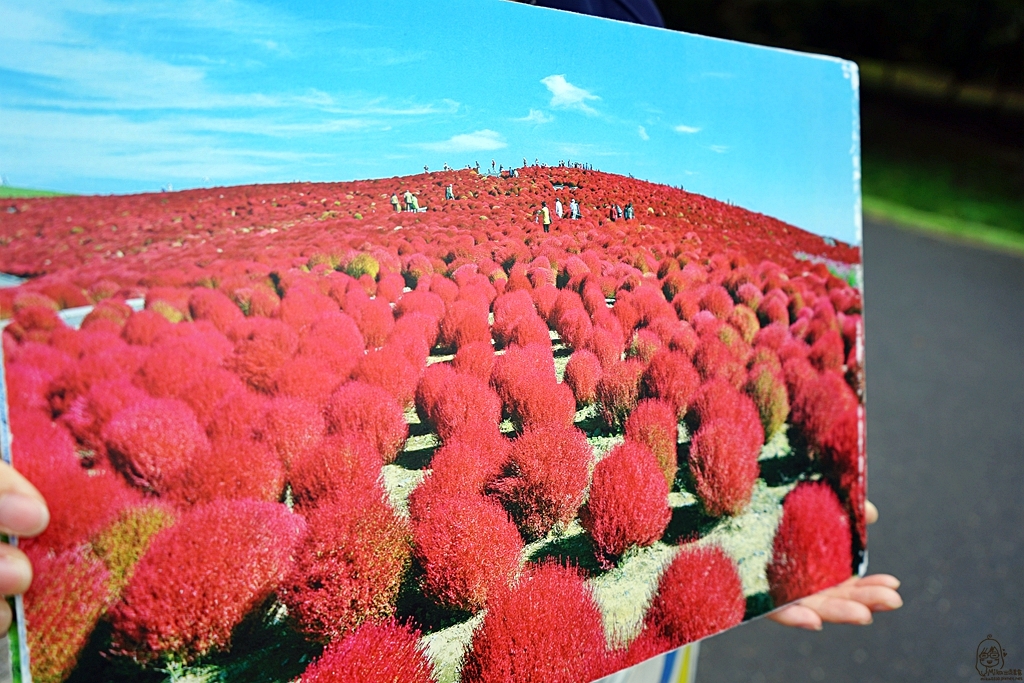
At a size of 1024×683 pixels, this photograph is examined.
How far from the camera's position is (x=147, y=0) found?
620 millimetres

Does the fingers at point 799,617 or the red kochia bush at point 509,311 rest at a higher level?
the red kochia bush at point 509,311

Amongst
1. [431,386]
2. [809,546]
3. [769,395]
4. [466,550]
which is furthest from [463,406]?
[809,546]

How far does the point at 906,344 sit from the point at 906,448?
123cm

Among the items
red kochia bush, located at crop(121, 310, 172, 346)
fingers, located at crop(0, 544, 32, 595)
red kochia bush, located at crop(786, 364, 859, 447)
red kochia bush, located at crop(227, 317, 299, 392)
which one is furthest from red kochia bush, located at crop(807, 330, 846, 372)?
fingers, located at crop(0, 544, 32, 595)

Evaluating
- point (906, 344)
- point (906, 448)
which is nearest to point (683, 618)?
point (906, 448)

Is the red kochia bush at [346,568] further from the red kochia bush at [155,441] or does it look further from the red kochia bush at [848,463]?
the red kochia bush at [848,463]

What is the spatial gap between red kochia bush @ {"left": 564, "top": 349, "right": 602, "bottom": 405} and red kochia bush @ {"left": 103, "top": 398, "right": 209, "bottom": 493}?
437 millimetres

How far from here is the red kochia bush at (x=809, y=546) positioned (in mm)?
1067

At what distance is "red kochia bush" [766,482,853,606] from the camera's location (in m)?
1.07

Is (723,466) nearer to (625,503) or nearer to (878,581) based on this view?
(625,503)

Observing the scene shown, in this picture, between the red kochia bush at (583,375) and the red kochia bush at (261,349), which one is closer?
the red kochia bush at (261,349)

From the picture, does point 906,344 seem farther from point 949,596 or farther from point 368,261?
point 368,261

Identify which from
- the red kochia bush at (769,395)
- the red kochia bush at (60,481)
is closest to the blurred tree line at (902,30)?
the red kochia bush at (769,395)
